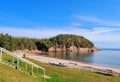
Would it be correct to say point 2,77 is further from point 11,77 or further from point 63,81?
point 63,81

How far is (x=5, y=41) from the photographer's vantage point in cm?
9750

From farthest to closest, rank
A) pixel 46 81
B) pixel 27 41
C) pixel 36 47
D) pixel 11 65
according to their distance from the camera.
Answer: pixel 36 47 → pixel 27 41 → pixel 11 65 → pixel 46 81

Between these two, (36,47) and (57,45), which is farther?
(57,45)

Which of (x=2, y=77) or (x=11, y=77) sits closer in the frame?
(x=2, y=77)

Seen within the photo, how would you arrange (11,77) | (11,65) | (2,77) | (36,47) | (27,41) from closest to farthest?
(2,77) → (11,77) → (11,65) → (27,41) → (36,47)

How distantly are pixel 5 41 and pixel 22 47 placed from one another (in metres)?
55.9

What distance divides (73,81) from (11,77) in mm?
7040

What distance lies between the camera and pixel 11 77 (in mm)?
15289

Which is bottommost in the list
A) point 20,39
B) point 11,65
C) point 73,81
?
point 73,81

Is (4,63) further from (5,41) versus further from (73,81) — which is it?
(5,41)

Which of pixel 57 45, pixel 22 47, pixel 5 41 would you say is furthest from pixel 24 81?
pixel 57 45

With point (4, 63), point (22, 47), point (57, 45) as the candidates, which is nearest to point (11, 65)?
point (4, 63)

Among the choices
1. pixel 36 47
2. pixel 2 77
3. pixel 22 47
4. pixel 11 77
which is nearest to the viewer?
pixel 2 77

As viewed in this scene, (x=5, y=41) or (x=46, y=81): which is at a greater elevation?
(x=5, y=41)
